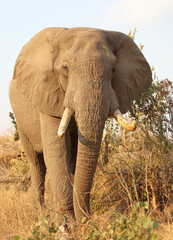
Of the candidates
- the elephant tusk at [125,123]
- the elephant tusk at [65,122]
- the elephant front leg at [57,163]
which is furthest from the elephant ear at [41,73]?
the elephant tusk at [125,123]

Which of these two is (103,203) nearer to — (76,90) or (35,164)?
(35,164)

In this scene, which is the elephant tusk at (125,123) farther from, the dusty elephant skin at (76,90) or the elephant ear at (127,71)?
the elephant ear at (127,71)

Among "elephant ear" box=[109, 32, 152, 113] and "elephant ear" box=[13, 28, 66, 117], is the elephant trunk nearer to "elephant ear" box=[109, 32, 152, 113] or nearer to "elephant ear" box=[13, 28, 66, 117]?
"elephant ear" box=[13, 28, 66, 117]

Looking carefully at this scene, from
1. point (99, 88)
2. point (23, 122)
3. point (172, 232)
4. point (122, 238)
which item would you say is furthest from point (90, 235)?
point (23, 122)

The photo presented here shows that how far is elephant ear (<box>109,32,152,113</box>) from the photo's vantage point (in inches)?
229

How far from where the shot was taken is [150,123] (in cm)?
770

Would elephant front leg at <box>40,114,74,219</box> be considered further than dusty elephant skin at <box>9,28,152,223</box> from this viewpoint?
Yes

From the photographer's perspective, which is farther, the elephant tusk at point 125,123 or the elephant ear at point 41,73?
the elephant ear at point 41,73

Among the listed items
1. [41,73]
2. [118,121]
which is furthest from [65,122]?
[41,73]

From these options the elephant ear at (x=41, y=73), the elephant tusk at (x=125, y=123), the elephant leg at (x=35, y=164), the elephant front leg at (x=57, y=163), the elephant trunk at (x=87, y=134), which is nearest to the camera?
the elephant tusk at (x=125, y=123)

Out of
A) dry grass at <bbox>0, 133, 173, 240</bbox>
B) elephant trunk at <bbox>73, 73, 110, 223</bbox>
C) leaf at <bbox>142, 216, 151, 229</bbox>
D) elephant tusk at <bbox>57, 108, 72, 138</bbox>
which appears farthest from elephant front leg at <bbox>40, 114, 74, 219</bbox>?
leaf at <bbox>142, 216, 151, 229</bbox>

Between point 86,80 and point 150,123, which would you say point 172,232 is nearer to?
point 86,80

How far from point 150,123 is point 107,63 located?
2850 mm

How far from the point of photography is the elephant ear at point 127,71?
19.1ft
